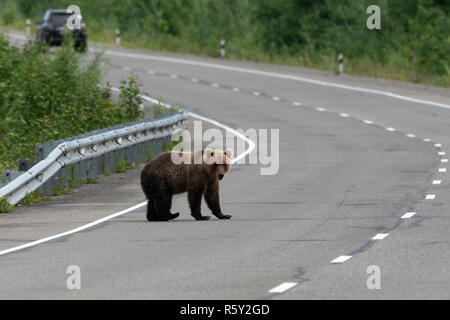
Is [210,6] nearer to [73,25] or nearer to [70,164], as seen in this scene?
[73,25]

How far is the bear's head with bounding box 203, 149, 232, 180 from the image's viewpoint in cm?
1498

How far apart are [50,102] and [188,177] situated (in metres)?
14.6

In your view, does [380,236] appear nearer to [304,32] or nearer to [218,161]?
[218,161]

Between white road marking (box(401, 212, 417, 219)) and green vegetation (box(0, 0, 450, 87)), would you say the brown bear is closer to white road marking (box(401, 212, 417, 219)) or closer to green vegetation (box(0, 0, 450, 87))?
white road marking (box(401, 212, 417, 219))

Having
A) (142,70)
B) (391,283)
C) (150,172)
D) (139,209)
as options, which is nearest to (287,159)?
(139,209)

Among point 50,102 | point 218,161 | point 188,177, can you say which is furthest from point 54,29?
point 218,161

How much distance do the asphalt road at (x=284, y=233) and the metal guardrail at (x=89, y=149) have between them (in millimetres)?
398

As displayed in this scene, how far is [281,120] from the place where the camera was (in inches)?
1378

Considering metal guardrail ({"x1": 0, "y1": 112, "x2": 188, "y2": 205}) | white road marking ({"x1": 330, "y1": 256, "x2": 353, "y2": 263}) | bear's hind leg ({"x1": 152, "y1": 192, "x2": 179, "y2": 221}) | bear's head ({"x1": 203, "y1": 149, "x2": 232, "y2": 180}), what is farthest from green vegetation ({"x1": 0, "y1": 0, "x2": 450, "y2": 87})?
white road marking ({"x1": 330, "y1": 256, "x2": 353, "y2": 263})

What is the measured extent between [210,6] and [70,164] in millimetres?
45573

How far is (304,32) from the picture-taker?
2271 inches

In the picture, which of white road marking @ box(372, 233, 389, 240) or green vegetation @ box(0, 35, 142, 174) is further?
green vegetation @ box(0, 35, 142, 174)

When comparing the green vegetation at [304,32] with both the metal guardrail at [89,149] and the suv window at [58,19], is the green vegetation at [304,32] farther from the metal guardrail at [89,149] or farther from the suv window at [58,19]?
the metal guardrail at [89,149]

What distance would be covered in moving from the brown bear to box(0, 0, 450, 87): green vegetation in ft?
100.0
